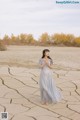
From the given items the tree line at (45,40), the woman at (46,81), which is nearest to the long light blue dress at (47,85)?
the woman at (46,81)

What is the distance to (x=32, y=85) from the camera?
30.8 feet

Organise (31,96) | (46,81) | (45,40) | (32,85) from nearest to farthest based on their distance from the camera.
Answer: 1. (46,81)
2. (31,96)
3. (32,85)
4. (45,40)

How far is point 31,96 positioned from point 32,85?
103 cm

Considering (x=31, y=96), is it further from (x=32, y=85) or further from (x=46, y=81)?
(x=32, y=85)

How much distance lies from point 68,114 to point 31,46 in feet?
32.8

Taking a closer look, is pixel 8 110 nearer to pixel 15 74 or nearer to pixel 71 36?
pixel 15 74

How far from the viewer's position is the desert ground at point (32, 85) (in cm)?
712

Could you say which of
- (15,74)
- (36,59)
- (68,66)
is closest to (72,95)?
(15,74)

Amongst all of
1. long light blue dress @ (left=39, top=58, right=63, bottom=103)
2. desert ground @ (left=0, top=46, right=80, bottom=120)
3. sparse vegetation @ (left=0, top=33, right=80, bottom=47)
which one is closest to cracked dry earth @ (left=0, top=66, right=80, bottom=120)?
desert ground @ (left=0, top=46, right=80, bottom=120)

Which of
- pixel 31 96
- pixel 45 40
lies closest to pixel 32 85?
pixel 31 96

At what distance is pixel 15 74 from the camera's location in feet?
34.8

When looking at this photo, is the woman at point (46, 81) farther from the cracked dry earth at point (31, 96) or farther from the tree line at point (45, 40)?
the tree line at point (45, 40)

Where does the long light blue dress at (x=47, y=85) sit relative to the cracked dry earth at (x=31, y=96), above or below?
above

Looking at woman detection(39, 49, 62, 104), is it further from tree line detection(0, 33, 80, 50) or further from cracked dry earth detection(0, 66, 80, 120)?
tree line detection(0, 33, 80, 50)
